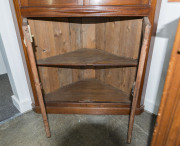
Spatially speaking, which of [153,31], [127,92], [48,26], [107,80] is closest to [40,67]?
[48,26]

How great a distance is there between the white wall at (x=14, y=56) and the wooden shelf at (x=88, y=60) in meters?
0.24

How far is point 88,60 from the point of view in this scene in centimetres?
136

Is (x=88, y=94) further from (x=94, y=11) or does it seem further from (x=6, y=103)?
(x=6, y=103)

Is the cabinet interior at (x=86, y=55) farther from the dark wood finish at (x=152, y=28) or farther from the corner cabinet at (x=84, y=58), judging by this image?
the dark wood finish at (x=152, y=28)

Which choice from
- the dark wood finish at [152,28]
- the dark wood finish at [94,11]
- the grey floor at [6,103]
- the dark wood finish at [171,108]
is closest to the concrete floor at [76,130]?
the grey floor at [6,103]

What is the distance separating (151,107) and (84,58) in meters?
0.88

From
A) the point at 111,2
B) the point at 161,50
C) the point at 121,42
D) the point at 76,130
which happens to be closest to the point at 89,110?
the point at 76,130

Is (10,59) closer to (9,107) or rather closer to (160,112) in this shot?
(9,107)

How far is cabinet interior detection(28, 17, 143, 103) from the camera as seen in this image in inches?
52.7

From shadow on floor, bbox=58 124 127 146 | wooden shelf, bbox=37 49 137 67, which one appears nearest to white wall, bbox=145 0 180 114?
wooden shelf, bbox=37 49 137 67

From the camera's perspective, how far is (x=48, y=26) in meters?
1.40

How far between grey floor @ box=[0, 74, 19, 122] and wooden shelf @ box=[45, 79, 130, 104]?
0.45 meters

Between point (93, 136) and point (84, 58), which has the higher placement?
point (84, 58)

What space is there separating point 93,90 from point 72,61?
1.60 ft
